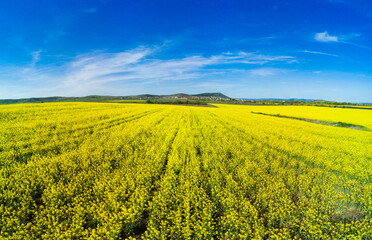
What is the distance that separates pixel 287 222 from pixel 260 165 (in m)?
5.21

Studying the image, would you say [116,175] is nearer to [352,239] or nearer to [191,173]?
[191,173]

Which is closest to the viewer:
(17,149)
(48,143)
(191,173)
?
(191,173)

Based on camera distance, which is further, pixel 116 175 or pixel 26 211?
pixel 116 175

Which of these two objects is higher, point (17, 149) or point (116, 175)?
point (17, 149)

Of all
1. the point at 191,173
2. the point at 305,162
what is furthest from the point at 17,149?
the point at 305,162

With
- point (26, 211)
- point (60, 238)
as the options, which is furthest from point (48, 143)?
point (60, 238)

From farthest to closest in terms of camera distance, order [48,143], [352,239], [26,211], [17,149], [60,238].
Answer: [48,143], [17,149], [26,211], [352,239], [60,238]

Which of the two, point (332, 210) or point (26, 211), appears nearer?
point (26, 211)

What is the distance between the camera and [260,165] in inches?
439

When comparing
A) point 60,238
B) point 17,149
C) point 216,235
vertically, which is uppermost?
point 17,149

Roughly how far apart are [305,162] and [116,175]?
13987 millimetres

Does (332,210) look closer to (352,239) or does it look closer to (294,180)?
(352,239)

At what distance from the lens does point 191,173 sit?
9.14 metres

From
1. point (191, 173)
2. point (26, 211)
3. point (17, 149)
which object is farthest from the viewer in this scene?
point (17, 149)
